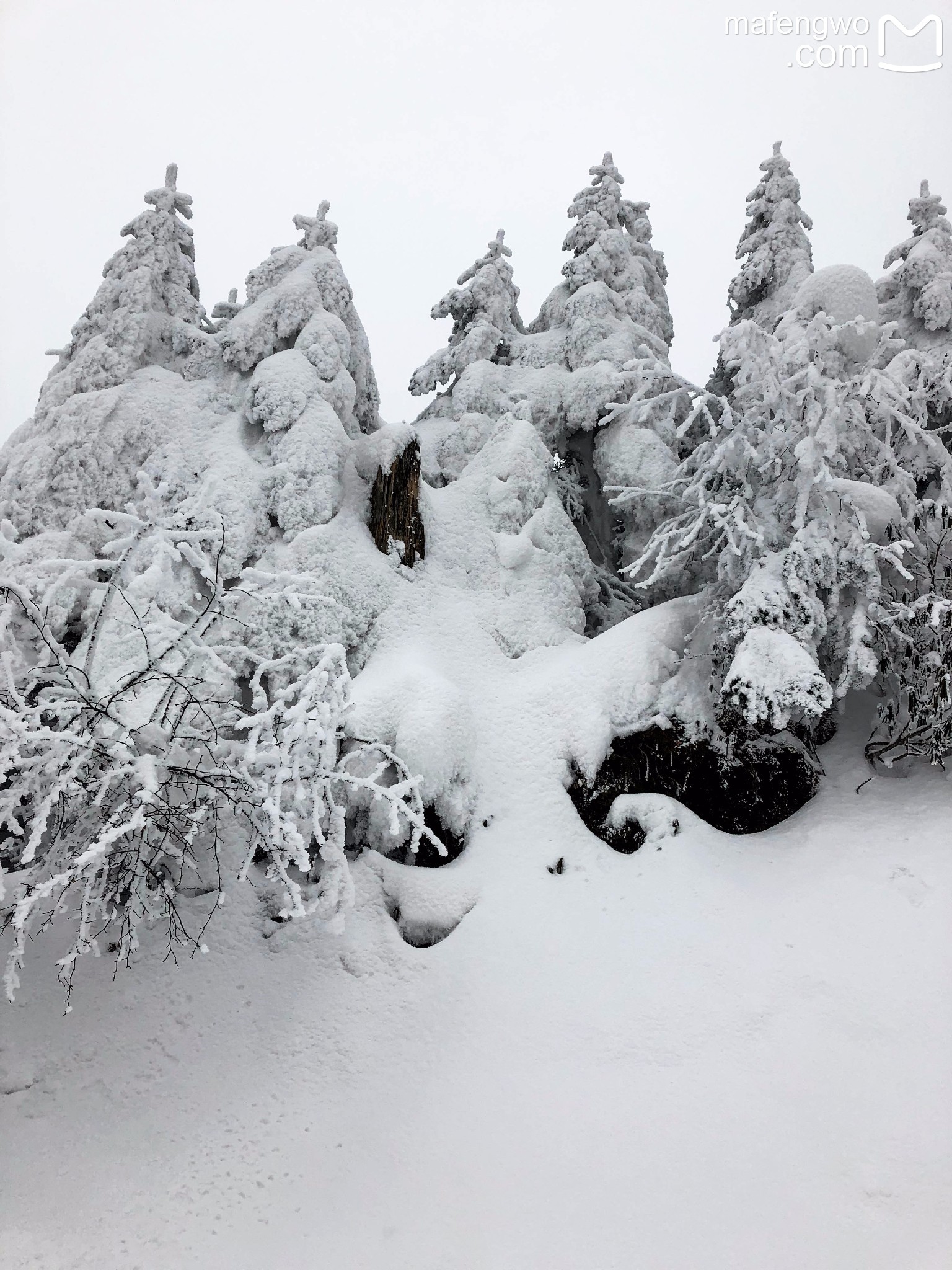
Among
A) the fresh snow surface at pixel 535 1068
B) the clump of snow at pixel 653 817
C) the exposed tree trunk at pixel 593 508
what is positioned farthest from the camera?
the exposed tree trunk at pixel 593 508

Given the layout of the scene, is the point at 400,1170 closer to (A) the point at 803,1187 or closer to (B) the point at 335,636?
(A) the point at 803,1187

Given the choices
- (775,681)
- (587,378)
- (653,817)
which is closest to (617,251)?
(587,378)

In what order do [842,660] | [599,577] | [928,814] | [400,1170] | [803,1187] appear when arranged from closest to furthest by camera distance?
[803,1187] → [400,1170] → [928,814] → [842,660] → [599,577]

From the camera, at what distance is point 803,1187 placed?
4.75 m

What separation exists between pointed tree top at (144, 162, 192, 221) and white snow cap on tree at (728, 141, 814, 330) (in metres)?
10.6

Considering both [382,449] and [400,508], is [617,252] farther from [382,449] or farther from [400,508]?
[400,508]

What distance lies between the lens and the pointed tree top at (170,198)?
12641mm

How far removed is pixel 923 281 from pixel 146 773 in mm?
14506

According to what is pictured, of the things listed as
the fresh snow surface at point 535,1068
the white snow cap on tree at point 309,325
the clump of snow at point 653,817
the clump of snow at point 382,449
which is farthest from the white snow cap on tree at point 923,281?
the clump of snow at point 653,817

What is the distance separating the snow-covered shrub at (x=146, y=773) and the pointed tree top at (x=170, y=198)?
9.07 meters

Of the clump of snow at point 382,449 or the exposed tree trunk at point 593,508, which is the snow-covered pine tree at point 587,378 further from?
the clump of snow at point 382,449

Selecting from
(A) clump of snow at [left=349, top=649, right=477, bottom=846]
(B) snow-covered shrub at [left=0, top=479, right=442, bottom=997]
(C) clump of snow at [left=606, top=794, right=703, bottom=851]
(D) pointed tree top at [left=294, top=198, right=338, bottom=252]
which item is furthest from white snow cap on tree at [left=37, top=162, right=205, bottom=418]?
(C) clump of snow at [left=606, top=794, right=703, bottom=851]

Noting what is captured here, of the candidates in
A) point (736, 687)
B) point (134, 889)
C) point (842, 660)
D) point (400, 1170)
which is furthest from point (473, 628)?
point (400, 1170)

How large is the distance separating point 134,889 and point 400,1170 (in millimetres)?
2896
